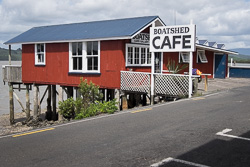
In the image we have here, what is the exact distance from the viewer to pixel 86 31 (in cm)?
1925

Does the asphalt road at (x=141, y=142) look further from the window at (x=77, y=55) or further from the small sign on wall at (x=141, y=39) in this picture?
the window at (x=77, y=55)

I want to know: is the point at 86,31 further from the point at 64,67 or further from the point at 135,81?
the point at 135,81

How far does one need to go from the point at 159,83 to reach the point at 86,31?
615 centimetres

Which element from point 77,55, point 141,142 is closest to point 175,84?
point 77,55

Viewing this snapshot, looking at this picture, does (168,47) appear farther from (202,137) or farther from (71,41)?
(202,137)

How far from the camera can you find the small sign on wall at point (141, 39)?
17.7 metres

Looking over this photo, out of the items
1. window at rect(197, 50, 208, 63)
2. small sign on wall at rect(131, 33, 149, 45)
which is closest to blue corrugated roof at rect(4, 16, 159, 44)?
small sign on wall at rect(131, 33, 149, 45)

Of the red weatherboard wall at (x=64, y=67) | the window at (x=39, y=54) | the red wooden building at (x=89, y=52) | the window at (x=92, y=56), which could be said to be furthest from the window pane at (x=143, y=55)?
the window at (x=39, y=54)

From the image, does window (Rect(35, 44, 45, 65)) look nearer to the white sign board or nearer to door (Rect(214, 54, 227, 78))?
the white sign board

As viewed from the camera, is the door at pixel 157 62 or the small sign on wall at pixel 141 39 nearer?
the small sign on wall at pixel 141 39

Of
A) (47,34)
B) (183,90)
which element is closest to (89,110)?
(183,90)

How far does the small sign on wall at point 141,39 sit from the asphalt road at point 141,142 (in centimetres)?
747

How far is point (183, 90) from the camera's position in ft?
48.9

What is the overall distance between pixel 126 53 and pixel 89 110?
465 centimetres
